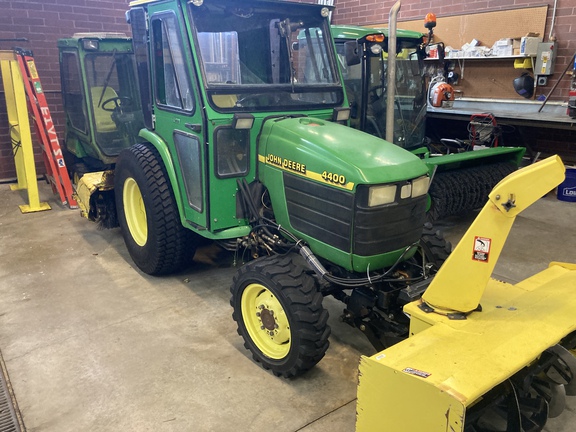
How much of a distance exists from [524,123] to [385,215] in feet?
13.1

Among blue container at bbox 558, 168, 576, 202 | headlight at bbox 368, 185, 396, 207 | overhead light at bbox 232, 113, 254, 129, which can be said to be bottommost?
blue container at bbox 558, 168, 576, 202

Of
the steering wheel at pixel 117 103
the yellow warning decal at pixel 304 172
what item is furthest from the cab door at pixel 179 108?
the steering wheel at pixel 117 103

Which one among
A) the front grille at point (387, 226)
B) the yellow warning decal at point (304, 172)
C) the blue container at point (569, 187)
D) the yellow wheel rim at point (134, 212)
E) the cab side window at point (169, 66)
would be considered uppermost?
the cab side window at point (169, 66)

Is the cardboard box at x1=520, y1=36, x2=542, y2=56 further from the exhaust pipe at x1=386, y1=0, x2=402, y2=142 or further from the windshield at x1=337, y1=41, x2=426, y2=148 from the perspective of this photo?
the exhaust pipe at x1=386, y1=0, x2=402, y2=142

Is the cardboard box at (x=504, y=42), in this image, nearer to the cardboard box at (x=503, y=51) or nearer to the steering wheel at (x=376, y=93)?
the cardboard box at (x=503, y=51)

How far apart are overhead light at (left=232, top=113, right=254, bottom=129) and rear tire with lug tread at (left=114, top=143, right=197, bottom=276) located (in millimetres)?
843

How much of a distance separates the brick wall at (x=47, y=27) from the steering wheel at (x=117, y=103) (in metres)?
1.56

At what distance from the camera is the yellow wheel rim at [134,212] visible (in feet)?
12.4

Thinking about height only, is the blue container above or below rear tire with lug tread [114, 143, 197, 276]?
below

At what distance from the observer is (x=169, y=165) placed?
3.24 meters

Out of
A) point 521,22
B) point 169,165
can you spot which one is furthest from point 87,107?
point 521,22

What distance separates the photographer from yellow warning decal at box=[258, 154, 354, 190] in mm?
2395

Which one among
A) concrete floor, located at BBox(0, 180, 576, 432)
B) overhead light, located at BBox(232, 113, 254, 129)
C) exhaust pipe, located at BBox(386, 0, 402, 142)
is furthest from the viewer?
exhaust pipe, located at BBox(386, 0, 402, 142)

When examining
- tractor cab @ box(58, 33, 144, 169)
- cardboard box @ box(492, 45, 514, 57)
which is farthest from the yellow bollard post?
cardboard box @ box(492, 45, 514, 57)
